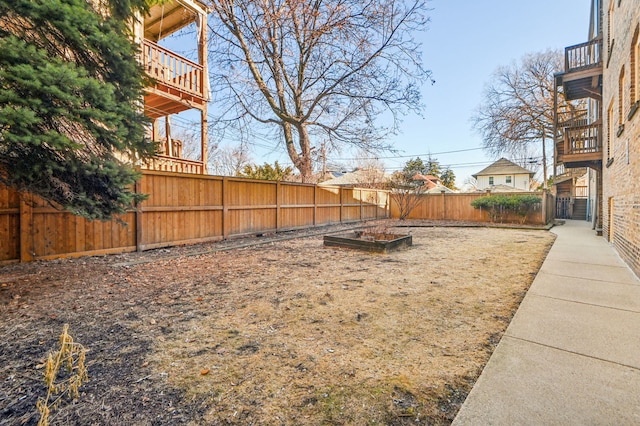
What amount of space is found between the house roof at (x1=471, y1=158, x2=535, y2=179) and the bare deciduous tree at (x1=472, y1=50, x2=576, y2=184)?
550 inches

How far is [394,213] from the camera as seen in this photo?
17.0 meters

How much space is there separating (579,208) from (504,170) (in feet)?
56.2

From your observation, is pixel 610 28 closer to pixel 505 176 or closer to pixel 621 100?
pixel 621 100

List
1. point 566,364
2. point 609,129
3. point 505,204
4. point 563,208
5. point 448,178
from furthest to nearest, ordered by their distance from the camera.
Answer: point 448,178
point 563,208
point 505,204
point 609,129
point 566,364

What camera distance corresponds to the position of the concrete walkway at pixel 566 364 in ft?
4.85

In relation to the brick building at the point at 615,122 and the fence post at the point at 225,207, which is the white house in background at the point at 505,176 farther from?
the fence post at the point at 225,207

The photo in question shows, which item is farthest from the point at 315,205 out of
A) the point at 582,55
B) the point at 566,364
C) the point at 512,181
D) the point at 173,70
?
the point at 512,181

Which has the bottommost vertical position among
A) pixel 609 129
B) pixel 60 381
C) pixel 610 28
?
pixel 60 381

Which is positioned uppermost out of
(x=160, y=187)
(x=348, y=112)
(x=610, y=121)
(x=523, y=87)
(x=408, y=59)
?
(x=523, y=87)

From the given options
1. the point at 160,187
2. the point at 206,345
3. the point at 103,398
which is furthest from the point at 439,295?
the point at 160,187

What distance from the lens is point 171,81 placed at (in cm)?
791

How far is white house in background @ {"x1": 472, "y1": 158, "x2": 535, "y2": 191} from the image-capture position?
32.5 meters

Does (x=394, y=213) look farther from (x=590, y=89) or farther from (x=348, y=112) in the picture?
(x=590, y=89)

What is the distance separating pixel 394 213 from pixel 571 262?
1207 centimetres
